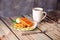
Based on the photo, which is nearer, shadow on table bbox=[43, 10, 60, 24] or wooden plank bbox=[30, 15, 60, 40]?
wooden plank bbox=[30, 15, 60, 40]

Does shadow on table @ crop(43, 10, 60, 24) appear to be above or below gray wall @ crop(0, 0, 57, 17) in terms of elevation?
below

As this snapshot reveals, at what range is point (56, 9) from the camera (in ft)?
4.46

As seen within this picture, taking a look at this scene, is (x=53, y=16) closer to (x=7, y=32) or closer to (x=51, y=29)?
(x=51, y=29)

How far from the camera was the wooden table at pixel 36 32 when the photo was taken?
86 cm

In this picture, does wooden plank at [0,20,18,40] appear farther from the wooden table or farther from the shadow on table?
the shadow on table

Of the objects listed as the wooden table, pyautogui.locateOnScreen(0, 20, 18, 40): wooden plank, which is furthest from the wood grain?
pyautogui.locateOnScreen(0, 20, 18, 40): wooden plank

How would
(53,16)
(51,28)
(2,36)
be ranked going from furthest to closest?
1. (53,16)
2. (51,28)
3. (2,36)

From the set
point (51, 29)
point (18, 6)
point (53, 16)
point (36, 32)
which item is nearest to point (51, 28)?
point (51, 29)

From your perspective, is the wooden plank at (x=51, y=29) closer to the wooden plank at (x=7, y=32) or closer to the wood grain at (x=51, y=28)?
the wood grain at (x=51, y=28)

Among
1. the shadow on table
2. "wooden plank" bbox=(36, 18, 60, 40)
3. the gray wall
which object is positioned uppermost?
the gray wall

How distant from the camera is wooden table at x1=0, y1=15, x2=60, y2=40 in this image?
2.84ft

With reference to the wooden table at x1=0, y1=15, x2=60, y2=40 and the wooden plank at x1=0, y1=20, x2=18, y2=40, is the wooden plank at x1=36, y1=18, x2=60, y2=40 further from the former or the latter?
the wooden plank at x1=0, y1=20, x2=18, y2=40

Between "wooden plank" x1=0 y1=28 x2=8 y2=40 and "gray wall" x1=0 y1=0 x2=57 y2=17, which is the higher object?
"gray wall" x1=0 y1=0 x2=57 y2=17

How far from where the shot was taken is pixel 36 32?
0.92 metres
